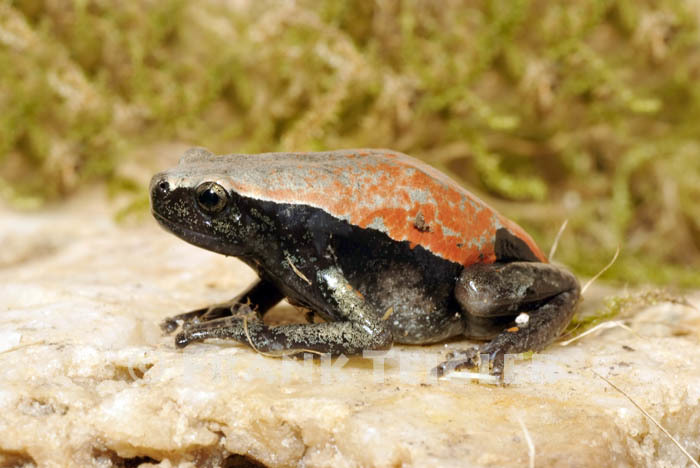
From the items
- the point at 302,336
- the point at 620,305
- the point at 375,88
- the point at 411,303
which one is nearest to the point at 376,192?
the point at 411,303

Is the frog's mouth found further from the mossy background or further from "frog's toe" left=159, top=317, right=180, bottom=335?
the mossy background

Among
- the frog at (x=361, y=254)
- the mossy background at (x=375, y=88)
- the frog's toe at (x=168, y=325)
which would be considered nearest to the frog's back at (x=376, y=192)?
the frog at (x=361, y=254)

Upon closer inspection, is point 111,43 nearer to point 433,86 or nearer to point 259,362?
point 433,86

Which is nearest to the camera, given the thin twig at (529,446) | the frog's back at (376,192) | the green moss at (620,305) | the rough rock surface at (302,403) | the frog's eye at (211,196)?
the thin twig at (529,446)

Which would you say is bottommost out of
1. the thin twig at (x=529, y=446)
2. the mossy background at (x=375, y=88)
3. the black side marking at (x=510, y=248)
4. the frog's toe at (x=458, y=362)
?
the thin twig at (x=529, y=446)

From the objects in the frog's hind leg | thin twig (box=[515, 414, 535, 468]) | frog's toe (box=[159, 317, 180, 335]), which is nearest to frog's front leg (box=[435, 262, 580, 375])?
thin twig (box=[515, 414, 535, 468])

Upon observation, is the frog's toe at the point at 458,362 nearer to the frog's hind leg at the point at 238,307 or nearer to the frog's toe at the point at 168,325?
the frog's hind leg at the point at 238,307
